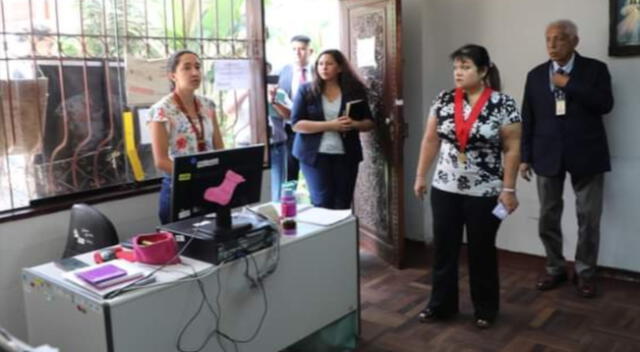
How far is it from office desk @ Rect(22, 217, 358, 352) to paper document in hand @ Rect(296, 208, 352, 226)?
0.12ft

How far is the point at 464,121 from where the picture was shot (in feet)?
9.21

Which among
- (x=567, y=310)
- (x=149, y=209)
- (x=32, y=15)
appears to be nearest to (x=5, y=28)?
(x=32, y=15)

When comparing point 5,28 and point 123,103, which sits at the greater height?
point 5,28

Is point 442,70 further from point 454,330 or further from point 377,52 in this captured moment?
point 454,330

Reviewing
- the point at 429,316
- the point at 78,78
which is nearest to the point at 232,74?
the point at 78,78

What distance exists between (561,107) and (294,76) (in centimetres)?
180

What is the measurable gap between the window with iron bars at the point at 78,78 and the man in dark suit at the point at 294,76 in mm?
822

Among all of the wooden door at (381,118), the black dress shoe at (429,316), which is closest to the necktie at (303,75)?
the wooden door at (381,118)

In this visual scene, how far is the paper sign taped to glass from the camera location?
3.00 metres

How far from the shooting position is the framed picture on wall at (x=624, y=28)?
136 inches

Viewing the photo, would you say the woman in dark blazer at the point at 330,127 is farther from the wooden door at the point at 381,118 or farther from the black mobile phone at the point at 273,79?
the black mobile phone at the point at 273,79

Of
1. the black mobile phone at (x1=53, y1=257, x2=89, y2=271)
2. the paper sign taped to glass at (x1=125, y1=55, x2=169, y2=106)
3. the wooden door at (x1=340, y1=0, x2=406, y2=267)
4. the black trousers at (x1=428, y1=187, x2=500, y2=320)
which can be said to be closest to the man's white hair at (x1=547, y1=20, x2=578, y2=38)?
the wooden door at (x1=340, y1=0, x2=406, y2=267)

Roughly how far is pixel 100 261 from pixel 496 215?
5.73 feet

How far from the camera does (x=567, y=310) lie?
3.27 meters
